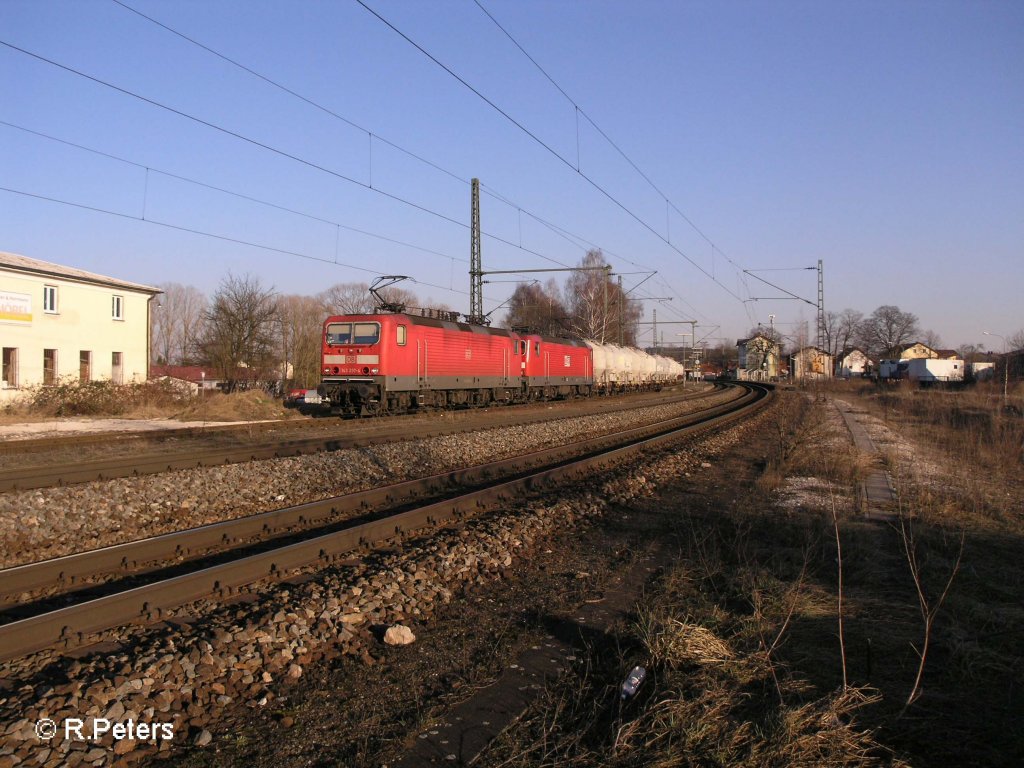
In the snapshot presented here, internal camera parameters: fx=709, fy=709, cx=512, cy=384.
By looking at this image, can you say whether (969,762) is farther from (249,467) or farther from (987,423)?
(987,423)

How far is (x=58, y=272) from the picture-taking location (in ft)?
97.0

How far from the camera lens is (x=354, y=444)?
585 inches

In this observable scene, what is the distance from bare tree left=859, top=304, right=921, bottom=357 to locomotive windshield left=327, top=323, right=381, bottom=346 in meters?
105

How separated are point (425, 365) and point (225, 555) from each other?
16269mm

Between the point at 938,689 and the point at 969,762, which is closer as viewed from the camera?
the point at 969,762

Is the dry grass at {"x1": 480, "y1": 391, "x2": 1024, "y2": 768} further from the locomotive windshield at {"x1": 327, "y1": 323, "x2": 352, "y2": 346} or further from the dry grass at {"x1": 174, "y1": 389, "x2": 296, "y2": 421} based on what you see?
the dry grass at {"x1": 174, "y1": 389, "x2": 296, "y2": 421}

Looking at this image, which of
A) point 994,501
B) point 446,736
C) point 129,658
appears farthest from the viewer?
point 994,501

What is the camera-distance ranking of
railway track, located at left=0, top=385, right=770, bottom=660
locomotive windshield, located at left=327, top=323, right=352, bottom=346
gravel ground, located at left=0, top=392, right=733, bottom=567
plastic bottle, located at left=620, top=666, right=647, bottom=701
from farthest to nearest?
locomotive windshield, located at left=327, top=323, right=352, bottom=346 → gravel ground, located at left=0, top=392, right=733, bottom=567 → railway track, located at left=0, top=385, right=770, bottom=660 → plastic bottle, located at left=620, top=666, right=647, bottom=701

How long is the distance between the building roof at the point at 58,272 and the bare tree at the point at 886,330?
345ft

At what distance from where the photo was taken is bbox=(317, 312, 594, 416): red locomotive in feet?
70.5

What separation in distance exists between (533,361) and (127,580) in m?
26.1

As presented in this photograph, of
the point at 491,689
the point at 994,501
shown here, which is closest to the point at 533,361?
the point at 994,501

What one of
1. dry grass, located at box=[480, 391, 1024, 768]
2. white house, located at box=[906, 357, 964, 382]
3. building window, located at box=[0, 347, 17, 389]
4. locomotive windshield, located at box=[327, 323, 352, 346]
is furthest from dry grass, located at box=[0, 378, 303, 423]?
white house, located at box=[906, 357, 964, 382]

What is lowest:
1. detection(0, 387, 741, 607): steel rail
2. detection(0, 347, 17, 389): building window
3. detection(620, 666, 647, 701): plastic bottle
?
detection(0, 387, 741, 607): steel rail
